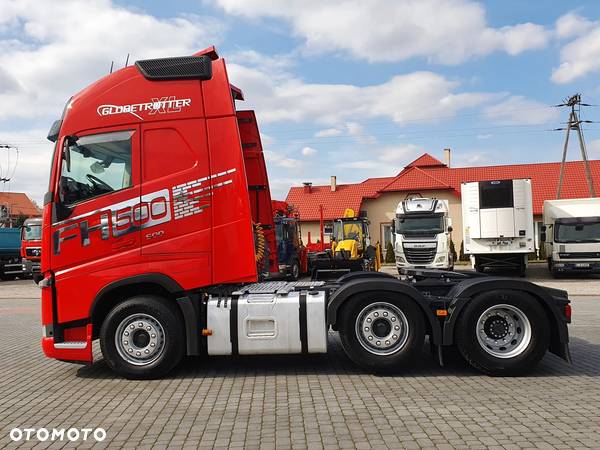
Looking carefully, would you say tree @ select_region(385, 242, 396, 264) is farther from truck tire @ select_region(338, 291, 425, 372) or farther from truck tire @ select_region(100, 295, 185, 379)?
truck tire @ select_region(100, 295, 185, 379)

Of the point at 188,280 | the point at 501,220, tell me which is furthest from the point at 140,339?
the point at 501,220

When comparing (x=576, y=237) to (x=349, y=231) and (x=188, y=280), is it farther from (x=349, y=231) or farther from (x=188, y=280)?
(x=188, y=280)

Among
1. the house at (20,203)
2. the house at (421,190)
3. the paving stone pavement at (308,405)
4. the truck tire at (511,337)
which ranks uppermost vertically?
the house at (20,203)

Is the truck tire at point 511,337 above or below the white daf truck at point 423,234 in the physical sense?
below

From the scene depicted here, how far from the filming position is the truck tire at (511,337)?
6059 mm

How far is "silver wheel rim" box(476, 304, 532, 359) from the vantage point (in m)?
6.09

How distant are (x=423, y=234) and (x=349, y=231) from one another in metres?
4.09

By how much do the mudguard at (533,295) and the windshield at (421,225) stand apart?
610 inches

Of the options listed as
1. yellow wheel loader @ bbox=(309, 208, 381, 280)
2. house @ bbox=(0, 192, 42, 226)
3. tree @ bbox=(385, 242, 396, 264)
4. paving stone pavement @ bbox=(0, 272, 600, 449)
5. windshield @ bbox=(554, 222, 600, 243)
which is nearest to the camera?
paving stone pavement @ bbox=(0, 272, 600, 449)

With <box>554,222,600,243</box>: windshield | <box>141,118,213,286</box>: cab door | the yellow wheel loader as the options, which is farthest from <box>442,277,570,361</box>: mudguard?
<box>554,222,600,243</box>: windshield

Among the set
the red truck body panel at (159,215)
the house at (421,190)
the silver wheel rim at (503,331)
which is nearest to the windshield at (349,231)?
the house at (421,190)

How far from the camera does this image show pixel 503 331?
6.15 meters

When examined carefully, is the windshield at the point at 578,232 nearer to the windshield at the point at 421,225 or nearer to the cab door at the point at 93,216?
the windshield at the point at 421,225

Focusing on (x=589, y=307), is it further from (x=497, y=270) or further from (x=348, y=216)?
(x=348, y=216)
